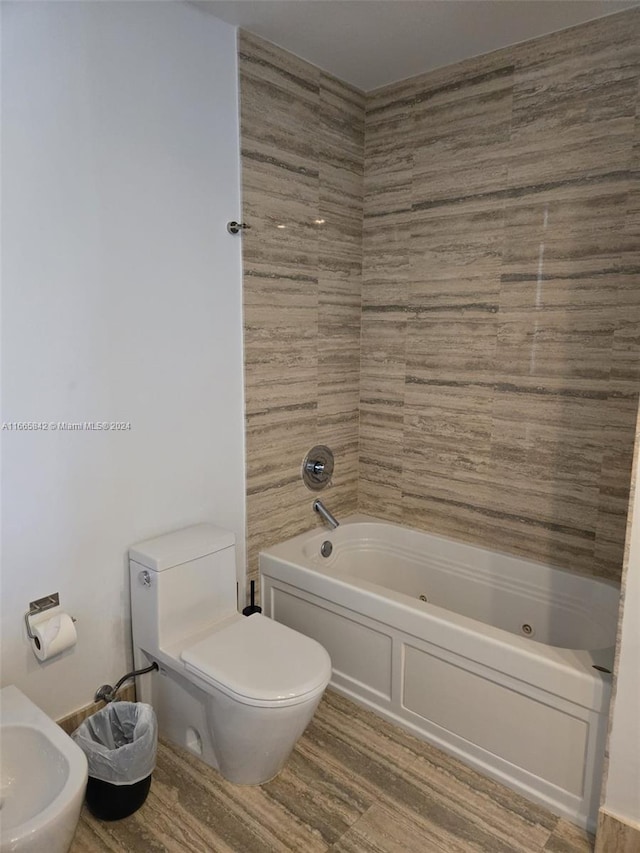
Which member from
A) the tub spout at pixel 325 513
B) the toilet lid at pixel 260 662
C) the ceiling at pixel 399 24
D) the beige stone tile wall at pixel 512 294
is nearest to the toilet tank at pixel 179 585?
the toilet lid at pixel 260 662

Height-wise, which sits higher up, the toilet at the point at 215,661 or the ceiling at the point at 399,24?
the ceiling at the point at 399,24

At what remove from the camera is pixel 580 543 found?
2363mm

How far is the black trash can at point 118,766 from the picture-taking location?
66.7 inches

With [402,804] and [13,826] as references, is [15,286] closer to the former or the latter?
[13,826]

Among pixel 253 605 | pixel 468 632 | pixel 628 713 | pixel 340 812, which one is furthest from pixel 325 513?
pixel 628 713

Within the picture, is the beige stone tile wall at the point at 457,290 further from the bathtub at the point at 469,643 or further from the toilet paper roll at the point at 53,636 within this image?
the toilet paper roll at the point at 53,636

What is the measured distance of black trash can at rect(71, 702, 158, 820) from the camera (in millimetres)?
1693

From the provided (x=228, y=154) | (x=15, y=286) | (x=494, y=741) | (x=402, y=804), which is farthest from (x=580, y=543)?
(x=15, y=286)

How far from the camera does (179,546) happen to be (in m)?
2.06

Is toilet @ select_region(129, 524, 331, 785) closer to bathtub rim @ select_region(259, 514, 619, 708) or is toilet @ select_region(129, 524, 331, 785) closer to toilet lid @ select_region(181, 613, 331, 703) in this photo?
toilet lid @ select_region(181, 613, 331, 703)

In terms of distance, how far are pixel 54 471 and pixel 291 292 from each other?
124 cm

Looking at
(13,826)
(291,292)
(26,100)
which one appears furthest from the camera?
(291,292)

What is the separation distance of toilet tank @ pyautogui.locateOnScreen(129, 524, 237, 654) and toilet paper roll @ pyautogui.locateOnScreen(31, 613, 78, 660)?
0.83ft

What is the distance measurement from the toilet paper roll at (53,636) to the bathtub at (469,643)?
2.92 ft
